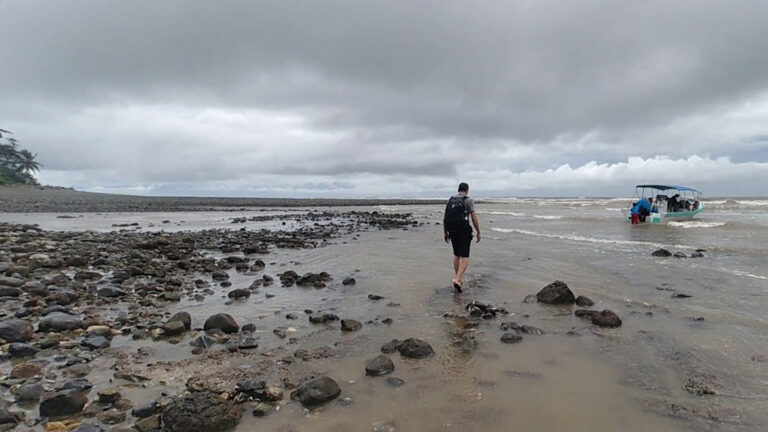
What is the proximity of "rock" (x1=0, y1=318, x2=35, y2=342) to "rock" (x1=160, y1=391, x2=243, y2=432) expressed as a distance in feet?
11.3

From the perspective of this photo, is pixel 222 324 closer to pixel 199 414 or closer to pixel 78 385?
pixel 78 385

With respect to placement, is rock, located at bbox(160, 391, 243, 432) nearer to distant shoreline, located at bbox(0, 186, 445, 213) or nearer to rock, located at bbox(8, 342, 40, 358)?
rock, located at bbox(8, 342, 40, 358)

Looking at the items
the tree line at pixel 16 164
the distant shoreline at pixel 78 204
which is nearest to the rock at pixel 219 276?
the distant shoreline at pixel 78 204

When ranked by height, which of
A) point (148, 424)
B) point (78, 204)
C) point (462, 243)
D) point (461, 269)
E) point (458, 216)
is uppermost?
point (458, 216)

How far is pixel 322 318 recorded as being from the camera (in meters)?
7.18

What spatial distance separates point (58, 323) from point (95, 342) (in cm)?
103

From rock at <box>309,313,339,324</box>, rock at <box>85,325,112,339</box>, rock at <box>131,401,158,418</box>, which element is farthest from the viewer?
rock at <box>309,313,339,324</box>

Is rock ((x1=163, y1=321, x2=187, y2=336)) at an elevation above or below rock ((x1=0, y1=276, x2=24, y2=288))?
below

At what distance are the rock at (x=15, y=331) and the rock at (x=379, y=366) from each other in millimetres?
5031

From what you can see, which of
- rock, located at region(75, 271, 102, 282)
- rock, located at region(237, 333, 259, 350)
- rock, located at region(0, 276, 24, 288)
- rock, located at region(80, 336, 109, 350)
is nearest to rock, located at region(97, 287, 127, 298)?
rock, located at region(0, 276, 24, 288)

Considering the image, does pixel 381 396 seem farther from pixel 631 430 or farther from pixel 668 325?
pixel 668 325

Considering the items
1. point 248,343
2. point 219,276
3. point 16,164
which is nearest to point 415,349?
point 248,343

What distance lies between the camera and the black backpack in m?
9.84

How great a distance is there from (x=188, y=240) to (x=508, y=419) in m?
17.1
